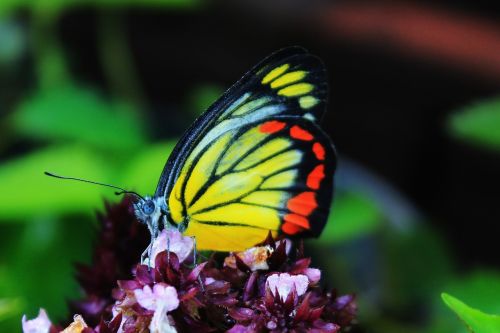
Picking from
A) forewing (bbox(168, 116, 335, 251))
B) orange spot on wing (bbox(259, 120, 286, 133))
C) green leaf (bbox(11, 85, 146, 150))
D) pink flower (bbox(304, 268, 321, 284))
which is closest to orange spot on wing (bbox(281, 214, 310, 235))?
forewing (bbox(168, 116, 335, 251))

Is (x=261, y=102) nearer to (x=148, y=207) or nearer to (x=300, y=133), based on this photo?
(x=300, y=133)

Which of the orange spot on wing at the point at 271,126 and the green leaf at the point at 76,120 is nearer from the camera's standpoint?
the orange spot on wing at the point at 271,126

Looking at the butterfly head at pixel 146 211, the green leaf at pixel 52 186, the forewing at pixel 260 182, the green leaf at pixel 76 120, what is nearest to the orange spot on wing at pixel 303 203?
the forewing at pixel 260 182

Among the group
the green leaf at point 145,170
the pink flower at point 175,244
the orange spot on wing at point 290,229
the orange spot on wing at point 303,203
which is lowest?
the green leaf at point 145,170

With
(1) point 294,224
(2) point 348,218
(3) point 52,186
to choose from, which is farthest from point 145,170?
(1) point 294,224

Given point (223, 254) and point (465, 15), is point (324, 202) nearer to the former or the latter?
point (223, 254)

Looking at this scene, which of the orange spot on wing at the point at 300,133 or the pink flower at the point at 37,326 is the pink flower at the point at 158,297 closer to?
the pink flower at the point at 37,326

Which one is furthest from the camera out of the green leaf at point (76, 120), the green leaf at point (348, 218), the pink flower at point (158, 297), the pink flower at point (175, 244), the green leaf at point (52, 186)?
the green leaf at point (76, 120)

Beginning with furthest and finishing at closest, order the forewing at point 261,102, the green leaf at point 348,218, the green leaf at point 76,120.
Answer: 1. the green leaf at point 76,120
2. the green leaf at point 348,218
3. the forewing at point 261,102
